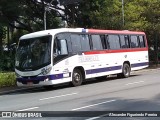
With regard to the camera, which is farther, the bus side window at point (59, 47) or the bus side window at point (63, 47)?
the bus side window at point (63, 47)

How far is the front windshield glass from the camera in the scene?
789 inches

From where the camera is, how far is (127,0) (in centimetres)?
3956

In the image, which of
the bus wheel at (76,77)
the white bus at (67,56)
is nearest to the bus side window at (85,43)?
the white bus at (67,56)

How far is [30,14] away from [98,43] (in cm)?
2162

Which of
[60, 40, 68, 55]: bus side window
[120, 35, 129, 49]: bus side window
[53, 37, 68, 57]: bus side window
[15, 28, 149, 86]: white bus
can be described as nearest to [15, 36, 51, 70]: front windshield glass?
[15, 28, 149, 86]: white bus

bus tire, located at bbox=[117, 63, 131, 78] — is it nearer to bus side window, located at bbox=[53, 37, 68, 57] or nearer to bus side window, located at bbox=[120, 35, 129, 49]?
bus side window, located at bbox=[120, 35, 129, 49]

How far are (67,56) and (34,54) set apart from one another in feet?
5.78

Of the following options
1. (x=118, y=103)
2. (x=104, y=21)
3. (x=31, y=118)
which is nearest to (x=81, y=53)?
(x=118, y=103)

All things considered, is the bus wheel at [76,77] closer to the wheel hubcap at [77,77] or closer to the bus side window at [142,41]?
the wheel hubcap at [77,77]

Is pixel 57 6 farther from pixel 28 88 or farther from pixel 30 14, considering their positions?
pixel 28 88

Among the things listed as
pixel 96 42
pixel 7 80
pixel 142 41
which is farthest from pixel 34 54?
pixel 142 41

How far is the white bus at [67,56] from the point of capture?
20031 millimetres

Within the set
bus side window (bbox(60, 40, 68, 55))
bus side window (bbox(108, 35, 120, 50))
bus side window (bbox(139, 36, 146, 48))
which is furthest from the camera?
bus side window (bbox(139, 36, 146, 48))

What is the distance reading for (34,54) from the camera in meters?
20.2
